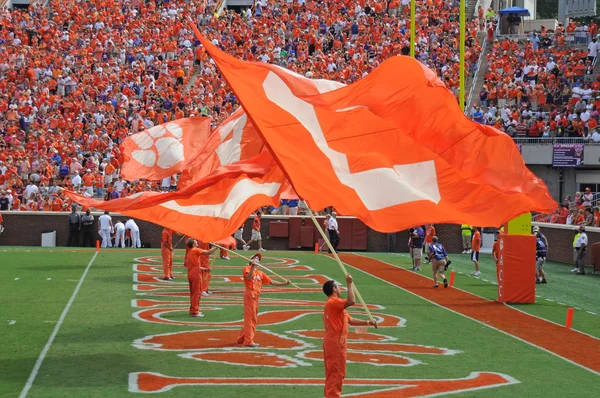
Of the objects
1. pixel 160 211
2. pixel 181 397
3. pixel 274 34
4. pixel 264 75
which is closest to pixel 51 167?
pixel 274 34

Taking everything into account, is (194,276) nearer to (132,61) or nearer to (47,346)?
(47,346)

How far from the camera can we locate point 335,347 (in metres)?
11.9

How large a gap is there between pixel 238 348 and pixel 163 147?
1159 cm

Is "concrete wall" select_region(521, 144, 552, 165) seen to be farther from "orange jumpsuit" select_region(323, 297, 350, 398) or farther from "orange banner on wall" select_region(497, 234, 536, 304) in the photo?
"orange jumpsuit" select_region(323, 297, 350, 398)

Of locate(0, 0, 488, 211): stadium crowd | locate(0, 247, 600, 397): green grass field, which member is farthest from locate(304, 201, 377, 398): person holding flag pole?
locate(0, 0, 488, 211): stadium crowd

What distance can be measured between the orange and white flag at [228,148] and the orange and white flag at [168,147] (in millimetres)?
4423

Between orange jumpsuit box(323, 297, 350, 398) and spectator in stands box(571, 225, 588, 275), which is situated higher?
spectator in stands box(571, 225, 588, 275)

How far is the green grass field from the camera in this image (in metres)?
13.4

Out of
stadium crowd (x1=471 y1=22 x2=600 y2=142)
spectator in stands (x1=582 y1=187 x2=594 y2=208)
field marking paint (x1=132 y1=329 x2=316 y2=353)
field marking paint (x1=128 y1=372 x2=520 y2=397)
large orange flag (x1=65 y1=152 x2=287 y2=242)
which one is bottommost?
field marking paint (x1=128 y1=372 x2=520 y2=397)

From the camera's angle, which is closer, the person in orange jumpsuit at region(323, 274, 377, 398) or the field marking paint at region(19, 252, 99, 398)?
the person in orange jumpsuit at region(323, 274, 377, 398)

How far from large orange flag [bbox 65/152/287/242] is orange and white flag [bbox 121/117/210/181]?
26.8 ft

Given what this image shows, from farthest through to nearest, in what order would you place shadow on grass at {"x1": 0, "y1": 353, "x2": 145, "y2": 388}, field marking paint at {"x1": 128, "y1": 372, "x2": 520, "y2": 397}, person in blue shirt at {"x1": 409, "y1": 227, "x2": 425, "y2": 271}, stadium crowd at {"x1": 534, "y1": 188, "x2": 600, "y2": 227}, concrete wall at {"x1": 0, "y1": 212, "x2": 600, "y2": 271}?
concrete wall at {"x1": 0, "y1": 212, "x2": 600, "y2": 271} < stadium crowd at {"x1": 534, "y1": 188, "x2": 600, "y2": 227} < person in blue shirt at {"x1": 409, "y1": 227, "x2": 425, "y2": 271} < shadow on grass at {"x1": 0, "y1": 353, "x2": 145, "y2": 388} < field marking paint at {"x1": 128, "y1": 372, "x2": 520, "y2": 397}

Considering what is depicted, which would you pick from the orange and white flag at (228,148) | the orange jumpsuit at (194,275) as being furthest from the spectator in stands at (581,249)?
the orange jumpsuit at (194,275)

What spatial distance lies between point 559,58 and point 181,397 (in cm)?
3164
